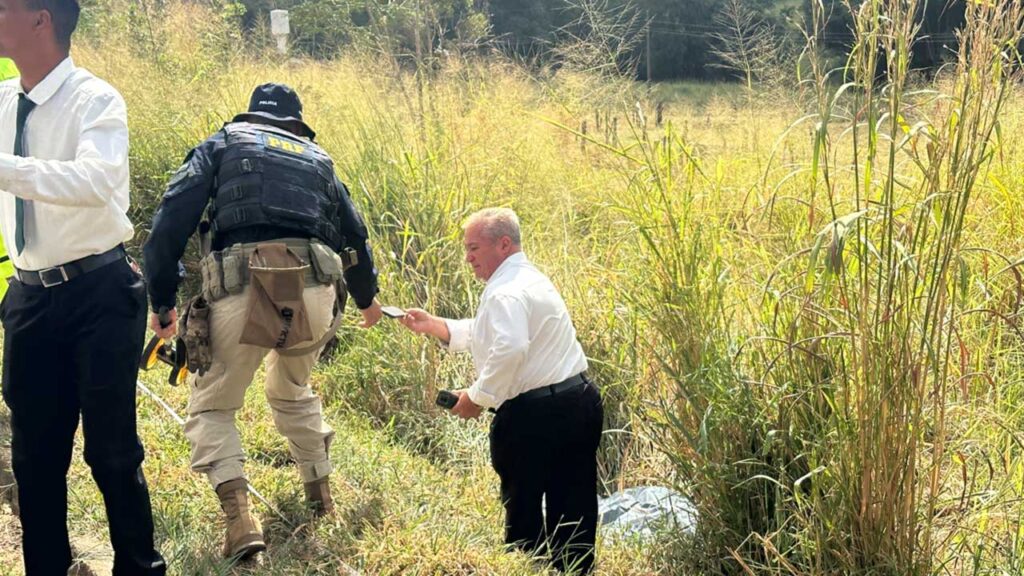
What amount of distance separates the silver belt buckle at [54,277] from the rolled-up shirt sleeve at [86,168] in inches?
11.5

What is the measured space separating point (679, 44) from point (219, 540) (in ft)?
40.3

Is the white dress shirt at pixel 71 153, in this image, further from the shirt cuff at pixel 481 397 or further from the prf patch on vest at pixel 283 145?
the shirt cuff at pixel 481 397

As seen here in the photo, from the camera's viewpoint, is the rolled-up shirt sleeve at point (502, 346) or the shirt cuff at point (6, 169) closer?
the shirt cuff at point (6, 169)

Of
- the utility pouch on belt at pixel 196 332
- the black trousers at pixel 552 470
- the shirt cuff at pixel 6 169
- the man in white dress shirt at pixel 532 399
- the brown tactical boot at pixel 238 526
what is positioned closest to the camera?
the shirt cuff at pixel 6 169

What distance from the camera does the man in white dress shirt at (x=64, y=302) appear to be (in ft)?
9.52

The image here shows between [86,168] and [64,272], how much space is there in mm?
413

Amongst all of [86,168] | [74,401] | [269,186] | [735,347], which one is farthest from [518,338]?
[86,168]

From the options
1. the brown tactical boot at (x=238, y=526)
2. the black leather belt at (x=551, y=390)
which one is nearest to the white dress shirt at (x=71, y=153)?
the brown tactical boot at (x=238, y=526)

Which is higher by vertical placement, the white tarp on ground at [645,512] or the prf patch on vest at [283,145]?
the prf patch on vest at [283,145]

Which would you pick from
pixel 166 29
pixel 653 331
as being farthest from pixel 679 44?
pixel 653 331

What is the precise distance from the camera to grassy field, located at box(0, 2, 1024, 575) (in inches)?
117

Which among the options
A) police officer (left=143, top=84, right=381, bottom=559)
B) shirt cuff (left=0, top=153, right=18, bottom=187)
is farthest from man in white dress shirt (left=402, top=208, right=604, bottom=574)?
shirt cuff (left=0, top=153, right=18, bottom=187)

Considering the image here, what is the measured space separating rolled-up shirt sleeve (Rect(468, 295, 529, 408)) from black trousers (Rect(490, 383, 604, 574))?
0.16 metres

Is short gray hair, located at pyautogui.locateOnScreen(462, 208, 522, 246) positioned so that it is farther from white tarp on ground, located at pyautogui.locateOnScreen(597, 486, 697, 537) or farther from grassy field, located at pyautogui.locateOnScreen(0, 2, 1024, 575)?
white tarp on ground, located at pyautogui.locateOnScreen(597, 486, 697, 537)
